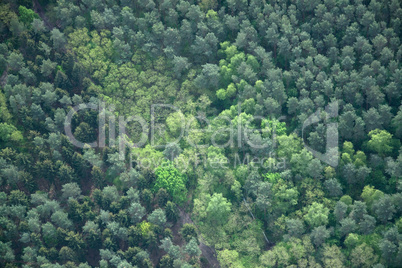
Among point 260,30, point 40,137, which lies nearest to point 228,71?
point 260,30

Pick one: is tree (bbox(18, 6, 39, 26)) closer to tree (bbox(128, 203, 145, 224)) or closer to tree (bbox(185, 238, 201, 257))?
tree (bbox(128, 203, 145, 224))

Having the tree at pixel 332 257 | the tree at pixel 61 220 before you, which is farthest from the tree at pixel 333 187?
the tree at pixel 61 220

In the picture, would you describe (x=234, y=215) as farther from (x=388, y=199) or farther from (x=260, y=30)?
(x=260, y=30)

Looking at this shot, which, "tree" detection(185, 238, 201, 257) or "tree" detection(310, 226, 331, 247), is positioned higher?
"tree" detection(310, 226, 331, 247)

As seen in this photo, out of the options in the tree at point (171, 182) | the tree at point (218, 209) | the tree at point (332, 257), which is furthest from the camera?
the tree at point (171, 182)

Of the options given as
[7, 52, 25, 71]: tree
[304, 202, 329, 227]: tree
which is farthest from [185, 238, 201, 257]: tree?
[7, 52, 25, 71]: tree

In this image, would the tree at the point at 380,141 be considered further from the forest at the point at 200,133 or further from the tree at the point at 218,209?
the tree at the point at 218,209

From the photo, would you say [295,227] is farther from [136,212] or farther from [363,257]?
[136,212]

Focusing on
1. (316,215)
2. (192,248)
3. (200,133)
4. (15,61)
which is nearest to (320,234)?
(316,215)

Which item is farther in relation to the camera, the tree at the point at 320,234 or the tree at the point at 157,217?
the tree at the point at 157,217
